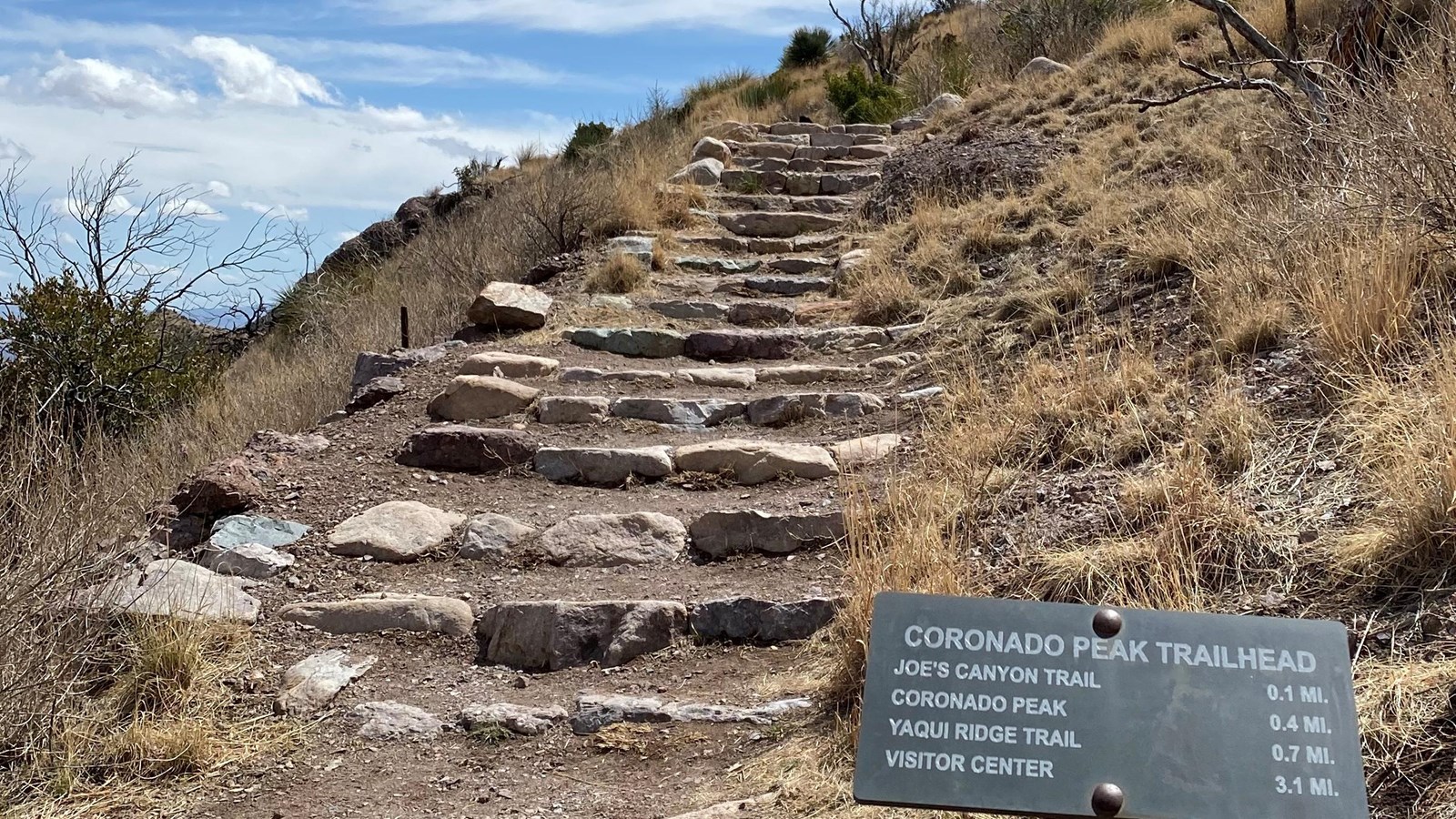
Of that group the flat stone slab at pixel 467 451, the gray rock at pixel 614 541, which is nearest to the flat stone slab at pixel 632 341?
the flat stone slab at pixel 467 451

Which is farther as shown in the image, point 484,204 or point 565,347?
point 484,204

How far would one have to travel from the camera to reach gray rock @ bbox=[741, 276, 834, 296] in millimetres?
8344

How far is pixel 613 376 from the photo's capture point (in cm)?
652

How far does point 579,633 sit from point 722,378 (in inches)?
107

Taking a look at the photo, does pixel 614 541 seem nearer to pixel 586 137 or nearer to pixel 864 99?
pixel 864 99

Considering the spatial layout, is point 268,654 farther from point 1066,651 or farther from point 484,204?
point 484,204

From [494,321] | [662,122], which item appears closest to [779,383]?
[494,321]

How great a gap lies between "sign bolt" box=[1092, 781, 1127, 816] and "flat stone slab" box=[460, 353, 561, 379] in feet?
16.4

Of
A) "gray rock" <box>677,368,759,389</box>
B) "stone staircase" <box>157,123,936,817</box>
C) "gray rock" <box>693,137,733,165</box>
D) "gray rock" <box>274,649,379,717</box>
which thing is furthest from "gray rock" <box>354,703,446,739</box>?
"gray rock" <box>693,137,733,165</box>

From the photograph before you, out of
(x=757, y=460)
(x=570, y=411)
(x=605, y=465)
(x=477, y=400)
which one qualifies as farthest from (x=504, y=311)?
(x=757, y=460)

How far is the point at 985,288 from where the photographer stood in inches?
278

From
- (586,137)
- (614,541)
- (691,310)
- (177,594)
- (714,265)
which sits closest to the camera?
(177,594)

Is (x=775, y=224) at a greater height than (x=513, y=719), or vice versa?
(x=775, y=224)

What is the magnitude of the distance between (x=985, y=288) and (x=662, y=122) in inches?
360
